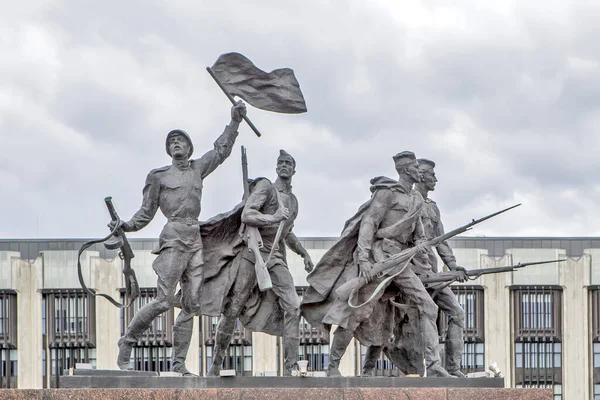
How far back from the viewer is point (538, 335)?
56656 millimetres

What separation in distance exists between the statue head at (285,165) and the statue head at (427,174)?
2227mm

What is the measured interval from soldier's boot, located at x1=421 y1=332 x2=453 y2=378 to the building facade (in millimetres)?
36032

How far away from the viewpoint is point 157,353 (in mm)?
54812

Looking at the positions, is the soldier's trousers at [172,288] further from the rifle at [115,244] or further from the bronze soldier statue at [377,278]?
the bronze soldier statue at [377,278]

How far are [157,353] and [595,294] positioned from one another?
1732 centimetres

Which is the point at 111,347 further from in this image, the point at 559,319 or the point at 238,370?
the point at 559,319

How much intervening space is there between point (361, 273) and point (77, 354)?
38.1 metres

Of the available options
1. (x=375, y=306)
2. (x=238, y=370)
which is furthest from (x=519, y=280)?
(x=375, y=306)

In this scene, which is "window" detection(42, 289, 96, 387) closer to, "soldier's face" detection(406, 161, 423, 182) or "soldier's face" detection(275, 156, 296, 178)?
"soldier's face" detection(275, 156, 296, 178)

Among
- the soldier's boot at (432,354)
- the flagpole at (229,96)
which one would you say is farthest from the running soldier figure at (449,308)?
the flagpole at (229,96)

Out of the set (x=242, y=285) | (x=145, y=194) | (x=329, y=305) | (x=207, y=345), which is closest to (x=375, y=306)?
(x=329, y=305)

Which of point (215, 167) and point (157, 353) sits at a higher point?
point (215, 167)

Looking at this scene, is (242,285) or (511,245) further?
(511,245)

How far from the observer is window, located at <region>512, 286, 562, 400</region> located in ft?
185
